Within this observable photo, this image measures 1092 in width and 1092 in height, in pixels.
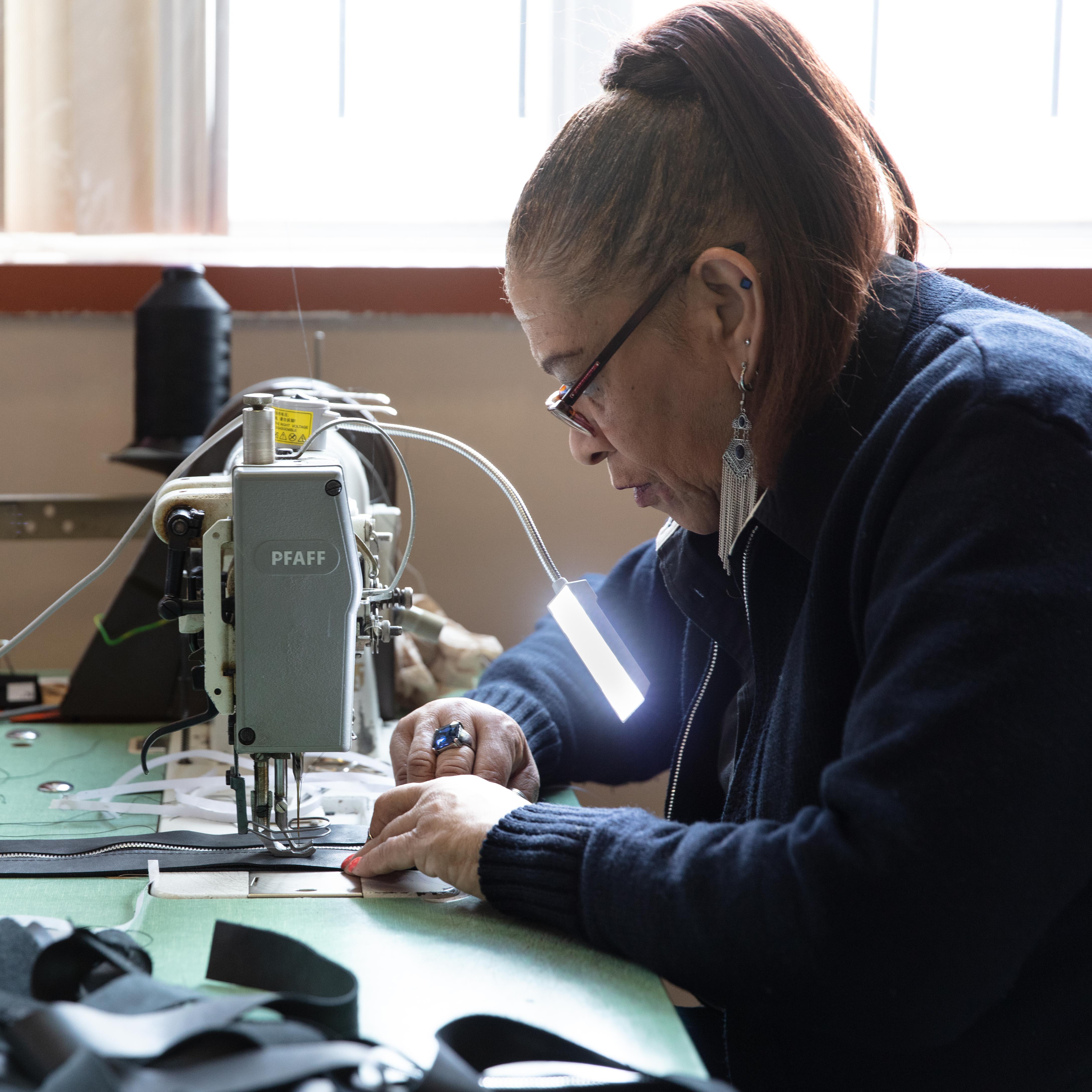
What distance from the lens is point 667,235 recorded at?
93 centimetres

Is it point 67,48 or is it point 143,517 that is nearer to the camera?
point 143,517

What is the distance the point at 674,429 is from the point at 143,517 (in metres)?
0.55

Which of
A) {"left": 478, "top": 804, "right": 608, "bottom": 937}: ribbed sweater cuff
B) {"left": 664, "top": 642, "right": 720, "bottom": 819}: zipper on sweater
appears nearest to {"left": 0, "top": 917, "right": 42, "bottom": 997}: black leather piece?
{"left": 478, "top": 804, "right": 608, "bottom": 937}: ribbed sweater cuff

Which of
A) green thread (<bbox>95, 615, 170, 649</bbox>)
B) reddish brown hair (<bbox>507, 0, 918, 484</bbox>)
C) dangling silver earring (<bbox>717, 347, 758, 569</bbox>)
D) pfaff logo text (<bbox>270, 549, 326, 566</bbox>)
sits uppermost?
reddish brown hair (<bbox>507, 0, 918, 484</bbox>)

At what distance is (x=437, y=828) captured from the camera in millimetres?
907

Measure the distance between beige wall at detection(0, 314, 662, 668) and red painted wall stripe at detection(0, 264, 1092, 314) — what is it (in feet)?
0.11

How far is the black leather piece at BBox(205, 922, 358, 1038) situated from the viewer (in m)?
0.70

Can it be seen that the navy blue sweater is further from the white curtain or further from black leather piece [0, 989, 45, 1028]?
the white curtain

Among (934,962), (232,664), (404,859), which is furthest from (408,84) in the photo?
(934,962)

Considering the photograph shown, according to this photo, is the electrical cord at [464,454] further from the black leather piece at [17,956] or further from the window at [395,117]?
the window at [395,117]

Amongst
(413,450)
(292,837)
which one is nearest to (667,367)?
(292,837)

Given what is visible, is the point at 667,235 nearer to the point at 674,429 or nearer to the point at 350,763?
the point at 674,429

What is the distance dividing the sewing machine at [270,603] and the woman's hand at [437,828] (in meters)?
0.07

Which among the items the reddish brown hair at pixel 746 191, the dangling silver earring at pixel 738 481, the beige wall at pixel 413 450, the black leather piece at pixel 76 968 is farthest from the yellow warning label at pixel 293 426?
the beige wall at pixel 413 450
